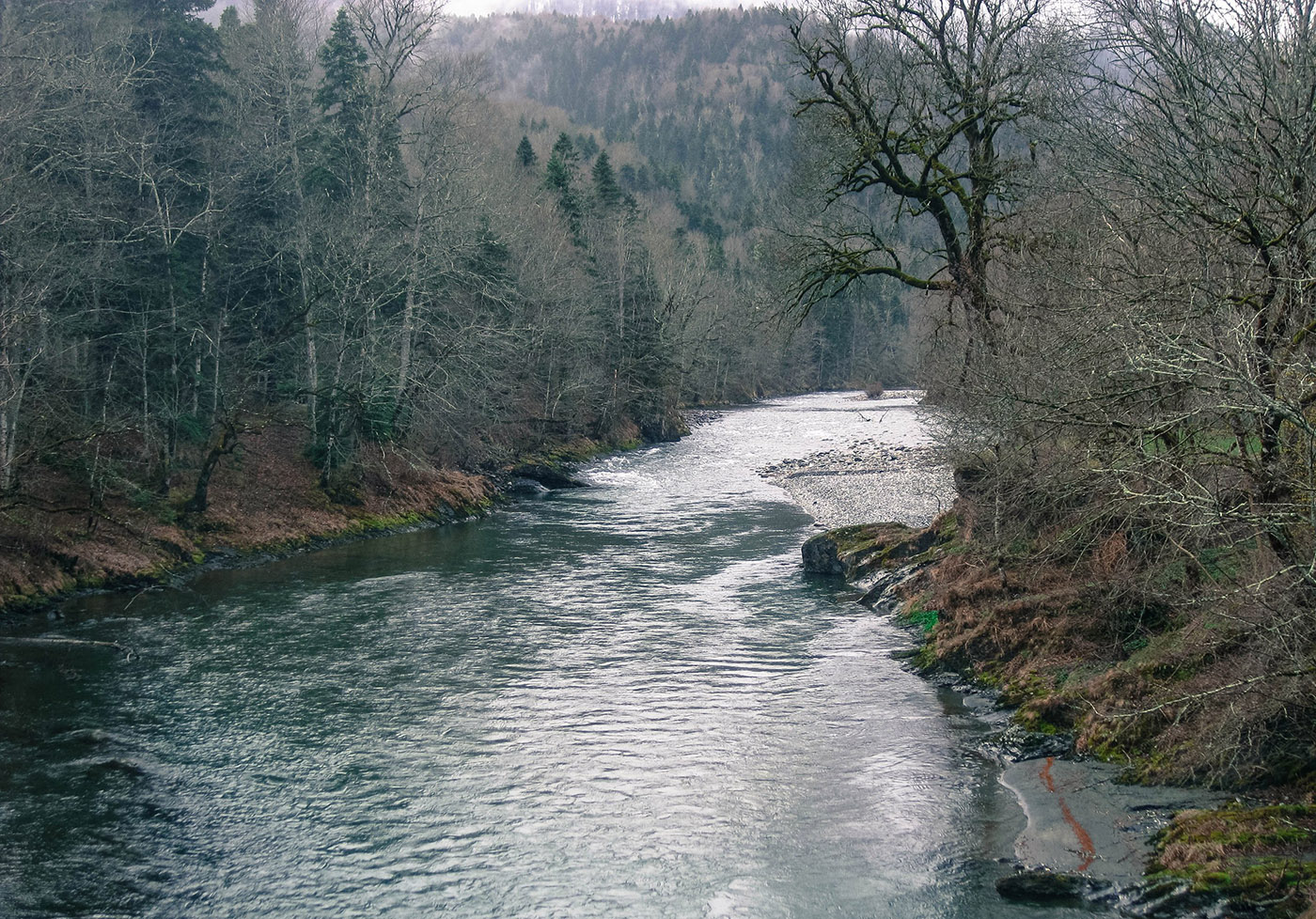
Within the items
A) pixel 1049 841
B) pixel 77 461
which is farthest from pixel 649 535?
pixel 1049 841

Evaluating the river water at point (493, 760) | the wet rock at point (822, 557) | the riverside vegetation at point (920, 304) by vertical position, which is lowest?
the river water at point (493, 760)

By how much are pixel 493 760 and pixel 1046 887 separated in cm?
657

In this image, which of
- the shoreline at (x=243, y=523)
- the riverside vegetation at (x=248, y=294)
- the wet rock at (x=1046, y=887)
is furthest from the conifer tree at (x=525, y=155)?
the wet rock at (x=1046, y=887)

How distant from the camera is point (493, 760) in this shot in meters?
12.4

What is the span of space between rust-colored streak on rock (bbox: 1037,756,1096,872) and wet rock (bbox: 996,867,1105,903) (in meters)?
0.27

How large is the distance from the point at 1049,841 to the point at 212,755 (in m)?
9.89

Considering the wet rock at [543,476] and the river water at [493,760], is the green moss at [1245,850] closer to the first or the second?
the river water at [493,760]

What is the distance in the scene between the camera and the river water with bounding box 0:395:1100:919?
934 centimetres

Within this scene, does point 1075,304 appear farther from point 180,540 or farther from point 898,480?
point 898,480

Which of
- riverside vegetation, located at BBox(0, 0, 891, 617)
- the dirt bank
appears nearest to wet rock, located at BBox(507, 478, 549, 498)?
the dirt bank

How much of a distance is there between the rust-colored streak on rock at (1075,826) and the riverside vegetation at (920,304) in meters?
0.70

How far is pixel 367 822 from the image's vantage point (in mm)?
10656

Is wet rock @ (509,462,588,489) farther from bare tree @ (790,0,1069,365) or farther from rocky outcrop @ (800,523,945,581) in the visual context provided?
bare tree @ (790,0,1069,365)

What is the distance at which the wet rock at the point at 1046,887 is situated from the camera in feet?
28.5
